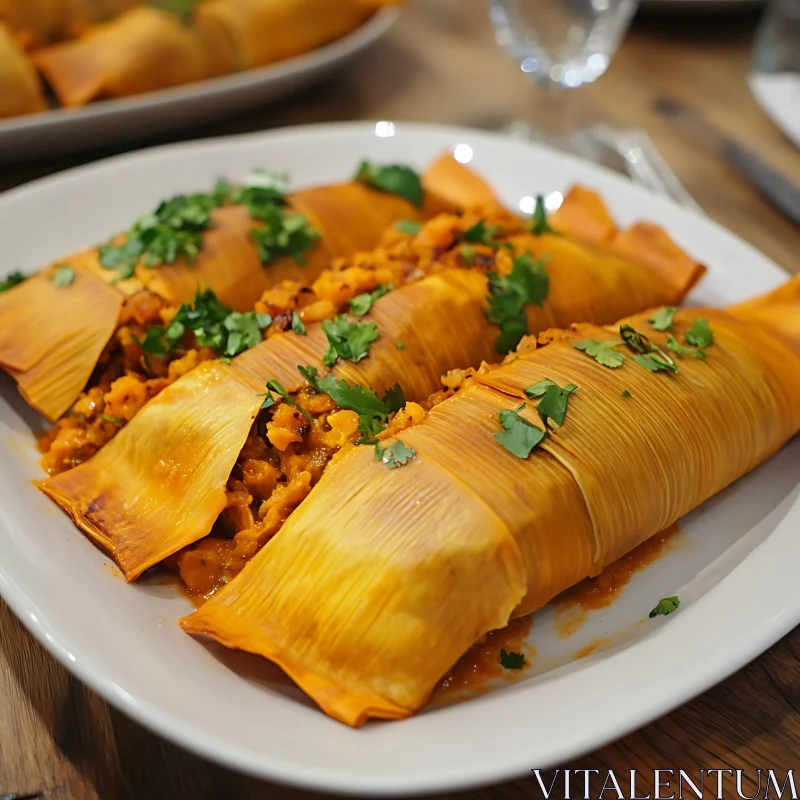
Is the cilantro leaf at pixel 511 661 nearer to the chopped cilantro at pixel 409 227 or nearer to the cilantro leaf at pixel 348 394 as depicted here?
the cilantro leaf at pixel 348 394

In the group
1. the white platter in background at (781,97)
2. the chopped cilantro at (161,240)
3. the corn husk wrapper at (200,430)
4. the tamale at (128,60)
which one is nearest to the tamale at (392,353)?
the corn husk wrapper at (200,430)

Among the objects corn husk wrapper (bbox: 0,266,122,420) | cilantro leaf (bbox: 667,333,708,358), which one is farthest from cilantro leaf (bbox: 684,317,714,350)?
corn husk wrapper (bbox: 0,266,122,420)

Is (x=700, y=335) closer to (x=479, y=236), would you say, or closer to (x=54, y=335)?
(x=479, y=236)

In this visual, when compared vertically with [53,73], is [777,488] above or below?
below

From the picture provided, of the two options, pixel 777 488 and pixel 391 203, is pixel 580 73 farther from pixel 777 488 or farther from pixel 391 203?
pixel 777 488

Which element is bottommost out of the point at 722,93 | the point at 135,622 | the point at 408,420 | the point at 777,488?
the point at 135,622

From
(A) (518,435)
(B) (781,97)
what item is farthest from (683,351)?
(B) (781,97)

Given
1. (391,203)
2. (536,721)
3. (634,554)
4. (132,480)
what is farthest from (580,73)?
(536,721)

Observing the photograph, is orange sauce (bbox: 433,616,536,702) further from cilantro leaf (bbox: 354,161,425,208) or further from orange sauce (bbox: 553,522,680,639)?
cilantro leaf (bbox: 354,161,425,208)
